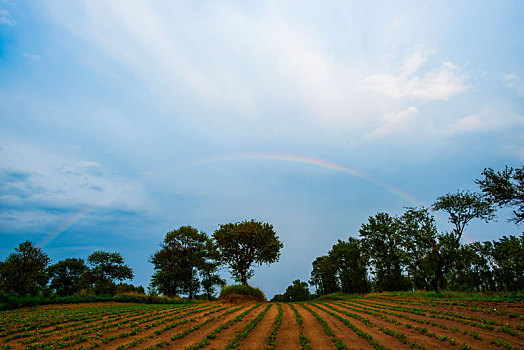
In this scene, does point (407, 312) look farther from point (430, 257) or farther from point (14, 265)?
point (14, 265)

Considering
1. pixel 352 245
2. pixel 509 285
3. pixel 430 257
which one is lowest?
pixel 509 285

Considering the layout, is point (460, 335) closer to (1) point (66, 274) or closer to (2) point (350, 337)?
(2) point (350, 337)

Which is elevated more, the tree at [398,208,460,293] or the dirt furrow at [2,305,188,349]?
the tree at [398,208,460,293]

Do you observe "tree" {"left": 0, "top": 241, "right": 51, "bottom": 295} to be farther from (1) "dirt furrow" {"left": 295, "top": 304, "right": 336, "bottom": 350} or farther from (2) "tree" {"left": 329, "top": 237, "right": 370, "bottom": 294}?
(2) "tree" {"left": 329, "top": 237, "right": 370, "bottom": 294}

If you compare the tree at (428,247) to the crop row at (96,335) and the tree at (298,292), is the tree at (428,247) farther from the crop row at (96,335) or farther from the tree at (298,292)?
the tree at (298,292)

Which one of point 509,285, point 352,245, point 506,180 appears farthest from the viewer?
point 509,285

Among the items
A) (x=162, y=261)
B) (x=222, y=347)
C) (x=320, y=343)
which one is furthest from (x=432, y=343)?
(x=162, y=261)

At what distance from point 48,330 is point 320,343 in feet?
53.0

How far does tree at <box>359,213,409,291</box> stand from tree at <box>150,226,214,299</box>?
39101 mm

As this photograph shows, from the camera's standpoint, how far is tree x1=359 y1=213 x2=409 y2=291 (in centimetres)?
5906

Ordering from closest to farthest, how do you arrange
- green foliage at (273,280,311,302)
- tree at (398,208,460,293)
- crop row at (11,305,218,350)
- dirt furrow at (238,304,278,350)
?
crop row at (11,305,218,350) < dirt furrow at (238,304,278,350) < tree at (398,208,460,293) < green foliage at (273,280,311,302)

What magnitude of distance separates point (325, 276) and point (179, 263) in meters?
53.6

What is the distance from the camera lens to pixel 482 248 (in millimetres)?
87812

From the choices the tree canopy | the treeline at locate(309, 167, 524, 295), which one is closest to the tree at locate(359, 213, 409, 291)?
the treeline at locate(309, 167, 524, 295)
